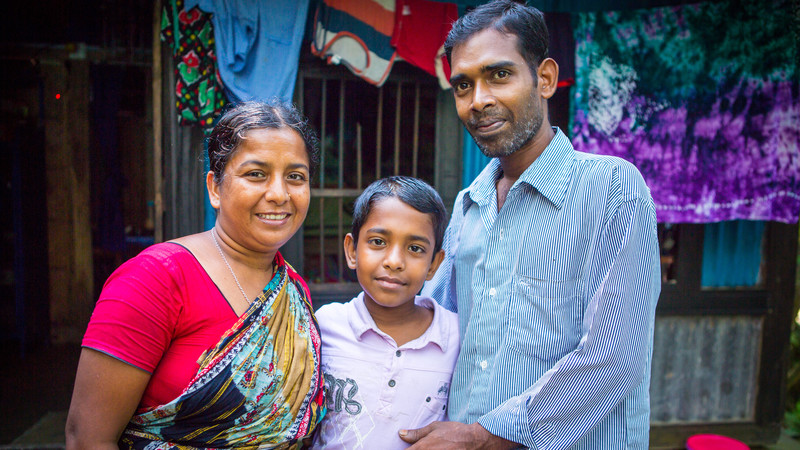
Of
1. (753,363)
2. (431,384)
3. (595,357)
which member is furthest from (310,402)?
(753,363)

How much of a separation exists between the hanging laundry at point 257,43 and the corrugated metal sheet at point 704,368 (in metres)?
3.70

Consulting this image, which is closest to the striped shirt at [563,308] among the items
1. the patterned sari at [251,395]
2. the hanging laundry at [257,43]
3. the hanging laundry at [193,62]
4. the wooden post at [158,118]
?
the patterned sari at [251,395]

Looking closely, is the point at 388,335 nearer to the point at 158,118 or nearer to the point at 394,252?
the point at 394,252

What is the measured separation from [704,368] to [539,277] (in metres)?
3.69

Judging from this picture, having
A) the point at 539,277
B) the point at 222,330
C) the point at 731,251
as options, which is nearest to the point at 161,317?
the point at 222,330

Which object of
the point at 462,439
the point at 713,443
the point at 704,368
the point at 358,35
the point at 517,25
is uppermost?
the point at 358,35

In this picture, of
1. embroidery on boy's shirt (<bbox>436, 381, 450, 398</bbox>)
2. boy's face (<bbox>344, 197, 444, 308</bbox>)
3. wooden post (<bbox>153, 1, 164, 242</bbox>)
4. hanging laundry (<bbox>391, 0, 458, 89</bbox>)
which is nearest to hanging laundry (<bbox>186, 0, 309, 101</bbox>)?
wooden post (<bbox>153, 1, 164, 242</bbox>)

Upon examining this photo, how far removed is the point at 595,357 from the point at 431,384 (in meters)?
0.60

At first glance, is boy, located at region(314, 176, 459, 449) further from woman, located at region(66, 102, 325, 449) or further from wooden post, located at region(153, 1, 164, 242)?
wooden post, located at region(153, 1, 164, 242)

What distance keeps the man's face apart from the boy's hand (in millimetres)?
945

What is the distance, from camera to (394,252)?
5.84ft

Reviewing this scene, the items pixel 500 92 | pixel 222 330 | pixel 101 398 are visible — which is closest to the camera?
pixel 101 398

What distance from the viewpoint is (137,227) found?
5.77 meters

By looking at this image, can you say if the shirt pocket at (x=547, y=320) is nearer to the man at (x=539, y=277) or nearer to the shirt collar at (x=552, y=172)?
A: the man at (x=539, y=277)
